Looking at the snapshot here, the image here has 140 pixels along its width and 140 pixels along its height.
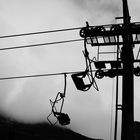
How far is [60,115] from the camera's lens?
11148 millimetres

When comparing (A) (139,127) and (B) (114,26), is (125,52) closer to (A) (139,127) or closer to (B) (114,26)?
(B) (114,26)

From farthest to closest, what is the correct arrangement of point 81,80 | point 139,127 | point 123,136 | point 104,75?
point 139,127
point 104,75
point 81,80
point 123,136

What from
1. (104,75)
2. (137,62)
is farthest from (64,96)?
(137,62)

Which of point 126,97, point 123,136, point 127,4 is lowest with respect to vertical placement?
point 123,136

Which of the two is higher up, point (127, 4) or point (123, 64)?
point (127, 4)

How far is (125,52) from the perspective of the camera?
434 inches

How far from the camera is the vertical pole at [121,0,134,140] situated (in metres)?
10.1

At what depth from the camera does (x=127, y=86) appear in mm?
10578

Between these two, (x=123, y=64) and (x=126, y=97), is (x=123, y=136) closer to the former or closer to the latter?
(x=126, y=97)

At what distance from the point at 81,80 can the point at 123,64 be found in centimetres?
133

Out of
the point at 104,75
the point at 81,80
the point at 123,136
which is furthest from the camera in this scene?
the point at 104,75

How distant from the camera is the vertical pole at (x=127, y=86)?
399 inches

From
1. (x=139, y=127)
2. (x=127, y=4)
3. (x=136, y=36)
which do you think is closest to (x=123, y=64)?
(x=136, y=36)

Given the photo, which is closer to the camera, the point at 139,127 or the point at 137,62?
the point at 137,62
